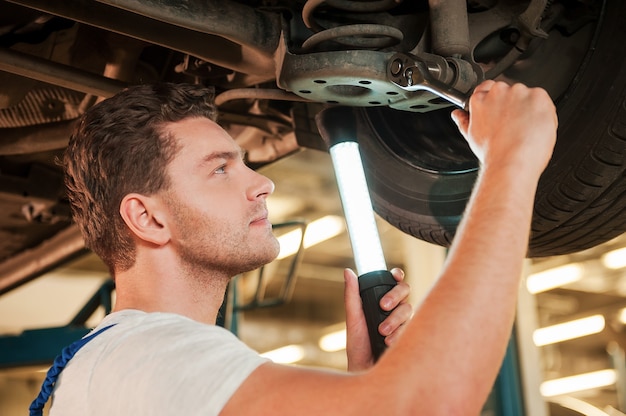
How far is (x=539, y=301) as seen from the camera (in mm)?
10250

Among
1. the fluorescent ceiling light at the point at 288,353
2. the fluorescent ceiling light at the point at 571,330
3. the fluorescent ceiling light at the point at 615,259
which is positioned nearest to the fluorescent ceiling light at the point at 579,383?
the fluorescent ceiling light at the point at 571,330

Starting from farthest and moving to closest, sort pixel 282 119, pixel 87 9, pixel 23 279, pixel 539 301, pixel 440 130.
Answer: pixel 539 301 → pixel 23 279 → pixel 282 119 → pixel 440 130 → pixel 87 9

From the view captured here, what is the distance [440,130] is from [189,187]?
778 millimetres

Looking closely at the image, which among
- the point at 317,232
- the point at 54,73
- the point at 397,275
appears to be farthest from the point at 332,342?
the point at 397,275

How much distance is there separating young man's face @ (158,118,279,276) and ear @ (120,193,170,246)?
0.06 feet

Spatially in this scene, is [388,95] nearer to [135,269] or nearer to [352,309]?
[352,309]

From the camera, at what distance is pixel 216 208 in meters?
1.28

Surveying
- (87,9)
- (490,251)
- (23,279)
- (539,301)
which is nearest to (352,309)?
(490,251)

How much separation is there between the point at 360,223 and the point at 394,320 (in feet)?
0.59

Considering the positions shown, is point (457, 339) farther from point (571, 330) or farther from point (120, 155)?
point (571, 330)

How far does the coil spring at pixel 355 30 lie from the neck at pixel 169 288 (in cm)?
47

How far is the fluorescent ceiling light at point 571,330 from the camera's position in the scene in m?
9.99

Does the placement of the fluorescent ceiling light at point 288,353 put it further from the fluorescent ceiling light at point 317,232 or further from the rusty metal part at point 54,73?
the rusty metal part at point 54,73

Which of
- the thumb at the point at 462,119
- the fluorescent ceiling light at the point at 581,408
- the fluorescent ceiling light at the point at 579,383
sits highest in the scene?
the thumb at the point at 462,119
